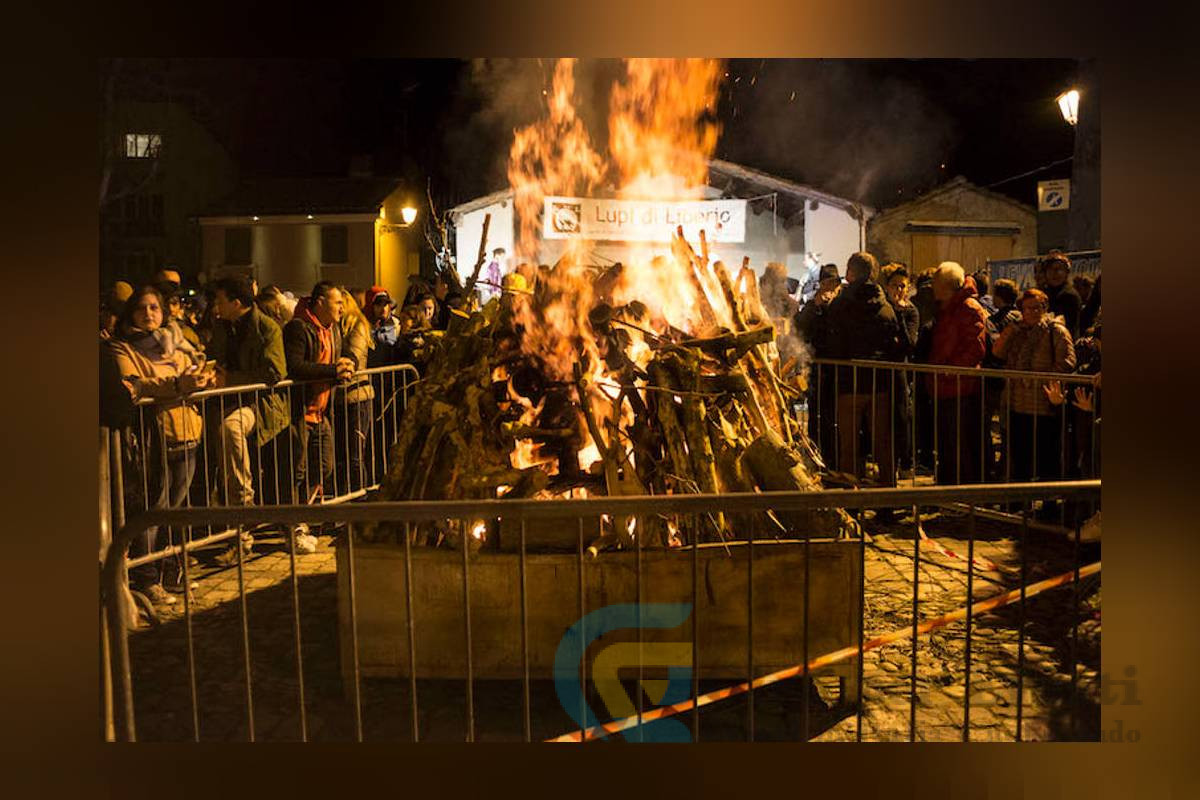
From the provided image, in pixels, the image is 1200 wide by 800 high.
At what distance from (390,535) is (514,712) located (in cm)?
113

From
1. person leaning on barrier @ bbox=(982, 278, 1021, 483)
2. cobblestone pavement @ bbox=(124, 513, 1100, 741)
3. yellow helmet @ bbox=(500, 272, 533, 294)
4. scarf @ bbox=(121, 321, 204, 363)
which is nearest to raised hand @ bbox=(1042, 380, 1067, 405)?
person leaning on barrier @ bbox=(982, 278, 1021, 483)

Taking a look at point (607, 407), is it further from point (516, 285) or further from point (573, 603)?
point (573, 603)

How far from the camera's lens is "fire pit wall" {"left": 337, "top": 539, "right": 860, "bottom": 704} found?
16.0ft

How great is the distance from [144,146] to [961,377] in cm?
3313

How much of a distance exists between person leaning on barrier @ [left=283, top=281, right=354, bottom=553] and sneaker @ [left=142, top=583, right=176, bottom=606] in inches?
47.1

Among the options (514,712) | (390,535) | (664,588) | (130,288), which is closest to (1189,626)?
(664,588)

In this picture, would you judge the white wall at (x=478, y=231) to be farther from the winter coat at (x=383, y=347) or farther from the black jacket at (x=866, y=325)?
the black jacket at (x=866, y=325)

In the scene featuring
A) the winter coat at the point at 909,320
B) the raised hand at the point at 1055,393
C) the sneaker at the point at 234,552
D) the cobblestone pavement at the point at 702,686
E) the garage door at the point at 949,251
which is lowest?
the cobblestone pavement at the point at 702,686

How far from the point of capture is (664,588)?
486 centimetres

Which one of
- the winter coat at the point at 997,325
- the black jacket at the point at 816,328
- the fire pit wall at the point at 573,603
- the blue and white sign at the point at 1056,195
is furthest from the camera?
the blue and white sign at the point at 1056,195

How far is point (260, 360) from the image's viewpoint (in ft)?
26.3

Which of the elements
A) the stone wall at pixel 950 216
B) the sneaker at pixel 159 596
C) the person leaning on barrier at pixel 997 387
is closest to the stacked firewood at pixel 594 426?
the sneaker at pixel 159 596
